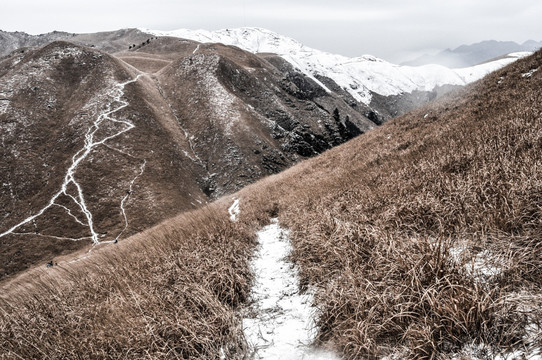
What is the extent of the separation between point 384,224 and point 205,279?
3.12m

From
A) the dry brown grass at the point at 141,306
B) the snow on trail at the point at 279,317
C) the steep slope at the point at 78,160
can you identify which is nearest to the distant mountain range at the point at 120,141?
the steep slope at the point at 78,160

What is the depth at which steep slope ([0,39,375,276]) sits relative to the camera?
40.0 meters

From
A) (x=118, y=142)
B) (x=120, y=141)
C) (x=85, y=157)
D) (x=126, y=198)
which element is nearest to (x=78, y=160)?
(x=85, y=157)

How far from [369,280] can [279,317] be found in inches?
57.8

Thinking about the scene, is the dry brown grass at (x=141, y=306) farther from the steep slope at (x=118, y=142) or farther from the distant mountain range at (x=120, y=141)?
the distant mountain range at (x=120, y=141)

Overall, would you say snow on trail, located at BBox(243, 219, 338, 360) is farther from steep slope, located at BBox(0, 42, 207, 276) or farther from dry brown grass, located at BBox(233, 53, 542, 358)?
steep slope, located at BBox(0, 42, 207, 276)

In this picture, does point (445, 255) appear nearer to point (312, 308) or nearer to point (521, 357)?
point (521, 357)

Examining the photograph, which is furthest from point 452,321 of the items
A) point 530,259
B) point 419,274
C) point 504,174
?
point 504,174

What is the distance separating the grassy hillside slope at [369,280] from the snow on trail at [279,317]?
23 centimetres

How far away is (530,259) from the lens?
2514mm

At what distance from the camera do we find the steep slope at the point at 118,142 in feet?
131

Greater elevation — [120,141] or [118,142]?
[120,141]

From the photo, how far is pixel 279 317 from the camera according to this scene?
3758 millimetres

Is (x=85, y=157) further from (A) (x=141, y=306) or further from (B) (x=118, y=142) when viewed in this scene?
(A) (x=141, y=306)
